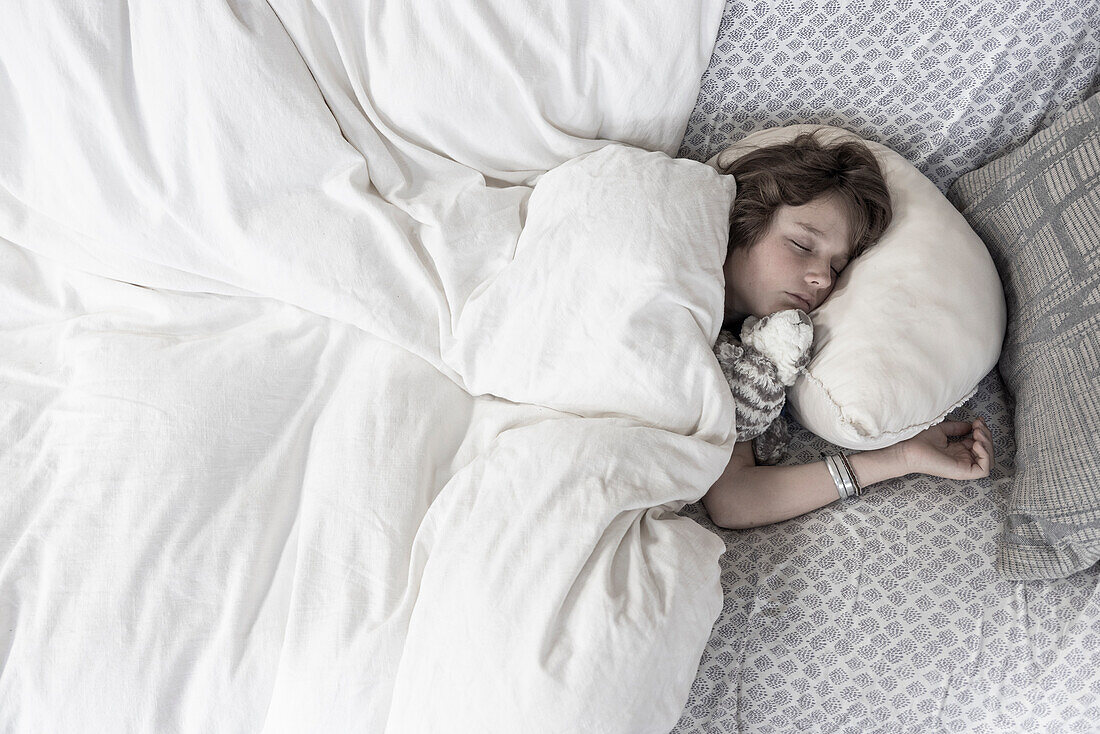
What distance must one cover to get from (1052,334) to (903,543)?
370 millimetres

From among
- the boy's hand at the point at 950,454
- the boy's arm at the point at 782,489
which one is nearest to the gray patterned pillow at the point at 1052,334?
the boy's hand at the point at 950,454

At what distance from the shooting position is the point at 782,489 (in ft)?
3.66

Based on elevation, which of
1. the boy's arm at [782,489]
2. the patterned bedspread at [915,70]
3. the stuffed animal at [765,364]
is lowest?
the boy's arm at [782,489]

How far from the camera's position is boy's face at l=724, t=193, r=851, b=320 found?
1.16 metres

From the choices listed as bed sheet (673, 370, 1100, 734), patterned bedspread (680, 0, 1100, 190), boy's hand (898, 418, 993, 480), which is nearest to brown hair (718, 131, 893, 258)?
patterned bedspread (680, 0, 1100, 190)

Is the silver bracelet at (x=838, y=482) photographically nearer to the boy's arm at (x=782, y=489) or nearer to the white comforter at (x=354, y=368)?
the boy's arm at (x=782, y=489)

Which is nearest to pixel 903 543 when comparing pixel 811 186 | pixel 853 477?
pixel 853 477

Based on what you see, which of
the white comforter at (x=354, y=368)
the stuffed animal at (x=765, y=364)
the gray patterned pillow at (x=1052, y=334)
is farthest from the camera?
the stuffed animal at (x=765, y=364)

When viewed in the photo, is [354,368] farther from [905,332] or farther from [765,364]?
[905,332]

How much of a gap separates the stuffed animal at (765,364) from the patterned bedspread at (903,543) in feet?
0.46

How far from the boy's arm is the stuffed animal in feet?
0.24

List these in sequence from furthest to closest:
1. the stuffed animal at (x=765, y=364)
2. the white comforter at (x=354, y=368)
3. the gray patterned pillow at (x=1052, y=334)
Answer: the stuffed animal at (x=765, y=364) < the gray patterned pillow at (x=1052, y=334) < the white comforter at (x=354, y=368)

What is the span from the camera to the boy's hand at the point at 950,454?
1.11 metres

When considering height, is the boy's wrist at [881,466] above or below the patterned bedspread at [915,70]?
below
